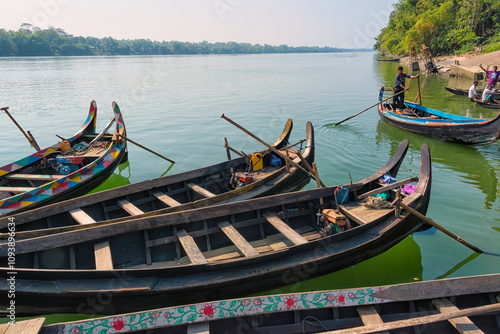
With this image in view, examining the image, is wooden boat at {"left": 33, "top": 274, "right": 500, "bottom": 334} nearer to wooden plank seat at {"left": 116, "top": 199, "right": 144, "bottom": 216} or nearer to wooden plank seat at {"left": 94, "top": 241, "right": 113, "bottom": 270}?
wooden plank seat at {"left": 94, "top": 241, "right": 113, "bottom": 270}

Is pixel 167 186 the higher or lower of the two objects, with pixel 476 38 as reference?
lower

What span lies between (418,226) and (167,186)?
17.3 feet

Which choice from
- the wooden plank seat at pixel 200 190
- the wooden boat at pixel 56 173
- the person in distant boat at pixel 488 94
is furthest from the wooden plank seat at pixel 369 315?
the person in distant boat at pixel 488 94

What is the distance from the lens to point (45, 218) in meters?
6.25

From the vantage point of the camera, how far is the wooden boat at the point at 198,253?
14.7 feet

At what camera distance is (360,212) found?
21.3ft

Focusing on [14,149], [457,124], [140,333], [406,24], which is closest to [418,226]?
[140,333]

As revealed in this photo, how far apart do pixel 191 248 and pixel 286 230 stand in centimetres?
164

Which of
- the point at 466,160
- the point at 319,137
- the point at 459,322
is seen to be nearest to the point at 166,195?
the point at 459,322

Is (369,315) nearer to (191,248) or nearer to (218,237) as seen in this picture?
(191,248)

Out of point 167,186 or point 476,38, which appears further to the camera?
point 476,38

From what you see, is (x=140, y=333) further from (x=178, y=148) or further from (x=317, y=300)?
(x=178, y=148)

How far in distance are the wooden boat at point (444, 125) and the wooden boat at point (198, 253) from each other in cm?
677

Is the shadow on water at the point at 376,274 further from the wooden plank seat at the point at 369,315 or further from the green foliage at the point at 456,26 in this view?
the green foliage at the point at 456,26
